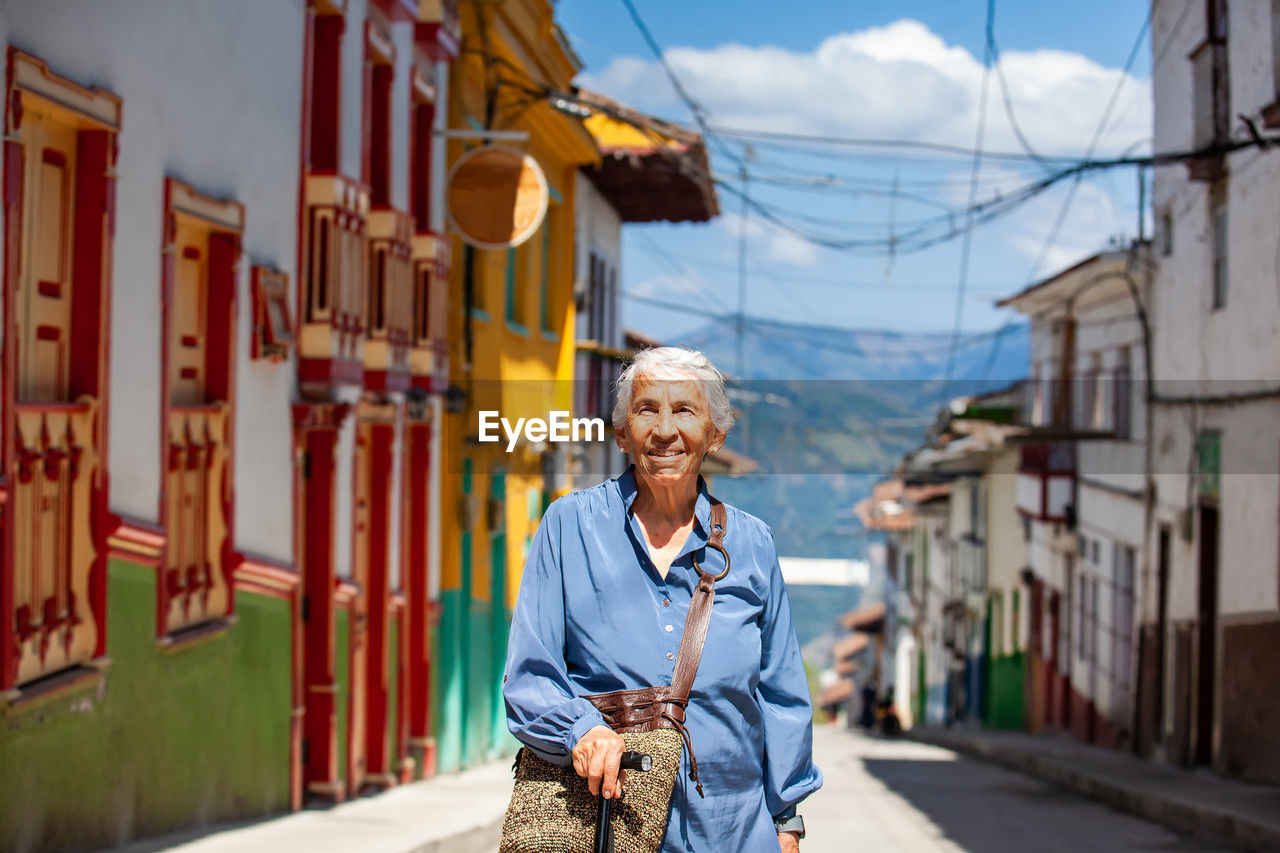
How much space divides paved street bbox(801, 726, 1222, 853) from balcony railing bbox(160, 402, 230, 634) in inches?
161

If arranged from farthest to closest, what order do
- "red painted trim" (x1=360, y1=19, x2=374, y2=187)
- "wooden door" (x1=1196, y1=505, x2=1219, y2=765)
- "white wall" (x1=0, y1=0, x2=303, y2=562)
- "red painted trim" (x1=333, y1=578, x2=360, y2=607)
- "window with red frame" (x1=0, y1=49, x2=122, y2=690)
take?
"wooden door" (x1=1196, y1=505, x2=1219, y2=765), "red painted trim" (x1=360, y1=19, x2=374, y2=187), "red painted trim" (x1=333, y1=578, x2=360, y2=607), "white wall" (x1=0, y1=0, x2=303, y2=562), "window with red frame" (x1=0, y1=49, x2=122, y2=690)

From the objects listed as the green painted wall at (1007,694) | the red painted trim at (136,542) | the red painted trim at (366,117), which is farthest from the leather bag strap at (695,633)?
the green painted wall at (1007,694)

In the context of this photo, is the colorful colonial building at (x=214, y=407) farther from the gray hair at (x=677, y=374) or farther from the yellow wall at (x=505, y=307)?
the gray hair at (x=677, y=374)

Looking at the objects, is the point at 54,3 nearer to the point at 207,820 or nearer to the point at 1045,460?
the point at 207,820

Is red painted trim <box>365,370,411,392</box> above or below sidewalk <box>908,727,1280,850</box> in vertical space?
above

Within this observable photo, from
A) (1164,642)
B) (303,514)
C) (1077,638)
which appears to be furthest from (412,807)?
(1077,638)

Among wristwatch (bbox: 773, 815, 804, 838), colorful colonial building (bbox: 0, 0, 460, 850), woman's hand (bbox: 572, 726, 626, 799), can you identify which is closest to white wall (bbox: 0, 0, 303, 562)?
colorful colonial building (bbox: 0, 0, 460, 850)

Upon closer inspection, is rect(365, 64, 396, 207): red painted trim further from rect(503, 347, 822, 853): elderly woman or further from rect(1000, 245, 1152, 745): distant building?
rect(1000, 245, 1152, 745): distant building

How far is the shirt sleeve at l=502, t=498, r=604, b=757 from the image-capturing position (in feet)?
10.3

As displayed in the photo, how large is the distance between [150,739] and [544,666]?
4292mm

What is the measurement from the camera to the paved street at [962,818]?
388 inches

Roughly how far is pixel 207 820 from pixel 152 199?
316cm

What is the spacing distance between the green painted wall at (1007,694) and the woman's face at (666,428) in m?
27.0

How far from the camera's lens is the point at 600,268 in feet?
72.4
